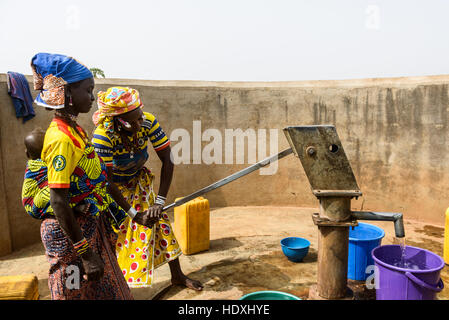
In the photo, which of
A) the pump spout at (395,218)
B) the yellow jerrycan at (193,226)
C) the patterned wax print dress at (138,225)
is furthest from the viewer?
the yellow jerrycan at (193,226)

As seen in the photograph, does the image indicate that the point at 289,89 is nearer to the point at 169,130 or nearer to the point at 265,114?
the point at 265,114

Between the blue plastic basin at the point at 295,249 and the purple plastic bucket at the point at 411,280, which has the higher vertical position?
the purple plastic bucket at the point at 411,280

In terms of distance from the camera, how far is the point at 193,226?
3793 millimetres

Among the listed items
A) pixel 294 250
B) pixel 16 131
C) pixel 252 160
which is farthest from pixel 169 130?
pixel 294 250

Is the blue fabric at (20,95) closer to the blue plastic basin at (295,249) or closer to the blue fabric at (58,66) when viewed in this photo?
the blue fabric at (58,66)

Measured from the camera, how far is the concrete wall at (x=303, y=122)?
4129mm

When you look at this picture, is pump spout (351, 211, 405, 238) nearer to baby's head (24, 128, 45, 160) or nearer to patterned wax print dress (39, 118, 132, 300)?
patterned wax print dress (39, 118, 132, 300)

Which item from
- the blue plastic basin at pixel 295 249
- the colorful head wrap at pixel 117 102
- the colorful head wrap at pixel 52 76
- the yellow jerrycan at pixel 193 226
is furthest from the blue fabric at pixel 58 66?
the blue plastic basin at pixel 295 249

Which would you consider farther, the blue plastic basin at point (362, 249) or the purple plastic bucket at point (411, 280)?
the blue plastic basin at point (362, 249)

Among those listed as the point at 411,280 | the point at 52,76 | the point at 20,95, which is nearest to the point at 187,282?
the point at 411,280

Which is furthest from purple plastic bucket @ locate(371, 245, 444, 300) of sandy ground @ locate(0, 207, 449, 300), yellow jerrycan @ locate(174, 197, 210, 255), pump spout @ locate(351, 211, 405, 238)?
yellow jerrycan @ locate(174, 197, 210, 255)

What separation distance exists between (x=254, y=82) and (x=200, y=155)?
67.7 inches

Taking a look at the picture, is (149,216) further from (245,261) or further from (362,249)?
(362,249)

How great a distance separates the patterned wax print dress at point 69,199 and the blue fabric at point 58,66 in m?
0.22
